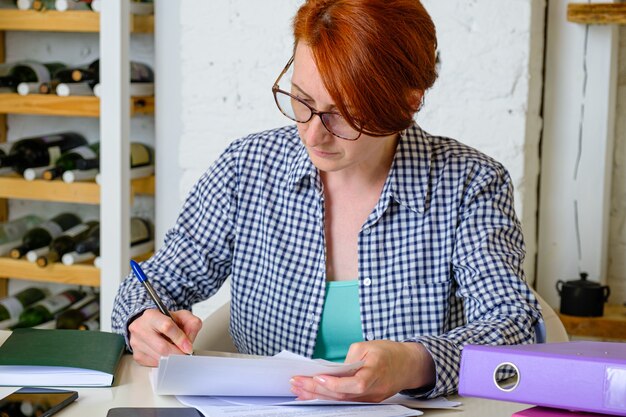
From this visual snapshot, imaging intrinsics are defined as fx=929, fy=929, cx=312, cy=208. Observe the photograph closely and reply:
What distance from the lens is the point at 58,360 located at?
1.43 metres

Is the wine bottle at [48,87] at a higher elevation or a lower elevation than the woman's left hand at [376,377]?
higher

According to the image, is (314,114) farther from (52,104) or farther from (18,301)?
(18,301)

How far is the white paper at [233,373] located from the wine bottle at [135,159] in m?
1.93

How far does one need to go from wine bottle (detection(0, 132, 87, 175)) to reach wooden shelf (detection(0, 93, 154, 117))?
0.12 m

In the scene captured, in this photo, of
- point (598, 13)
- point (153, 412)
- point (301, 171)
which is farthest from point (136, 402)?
point (598, 13)

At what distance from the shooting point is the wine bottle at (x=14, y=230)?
3.29 metres

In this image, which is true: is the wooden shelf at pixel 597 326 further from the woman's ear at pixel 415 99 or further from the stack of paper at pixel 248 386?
the stack of paper at pixel 248 386

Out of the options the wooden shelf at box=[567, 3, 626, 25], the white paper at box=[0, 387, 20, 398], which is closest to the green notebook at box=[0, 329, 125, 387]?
the white paper at box=[0, 387, 20, 398]

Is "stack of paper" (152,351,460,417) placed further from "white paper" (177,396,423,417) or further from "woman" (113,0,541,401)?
"woman" (113,0,541,401)

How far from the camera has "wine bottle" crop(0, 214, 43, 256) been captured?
329cm

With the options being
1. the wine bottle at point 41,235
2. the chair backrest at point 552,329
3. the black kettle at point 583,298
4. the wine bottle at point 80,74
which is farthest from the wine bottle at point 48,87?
the chair backrest at point 552,329

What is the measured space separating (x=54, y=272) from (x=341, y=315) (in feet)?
5.57

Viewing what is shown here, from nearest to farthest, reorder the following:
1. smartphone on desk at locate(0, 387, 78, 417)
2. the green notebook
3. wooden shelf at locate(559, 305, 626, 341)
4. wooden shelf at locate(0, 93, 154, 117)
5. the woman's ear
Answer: smartphone on desk at locate(0, 387, 78, 417) < the green notebook < the woman's ear < wooden shelf at locate(559, 305, 626, 341) < wooden shelf at locate(0, 93, 154, 117)

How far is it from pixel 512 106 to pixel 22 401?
72.6 inches
